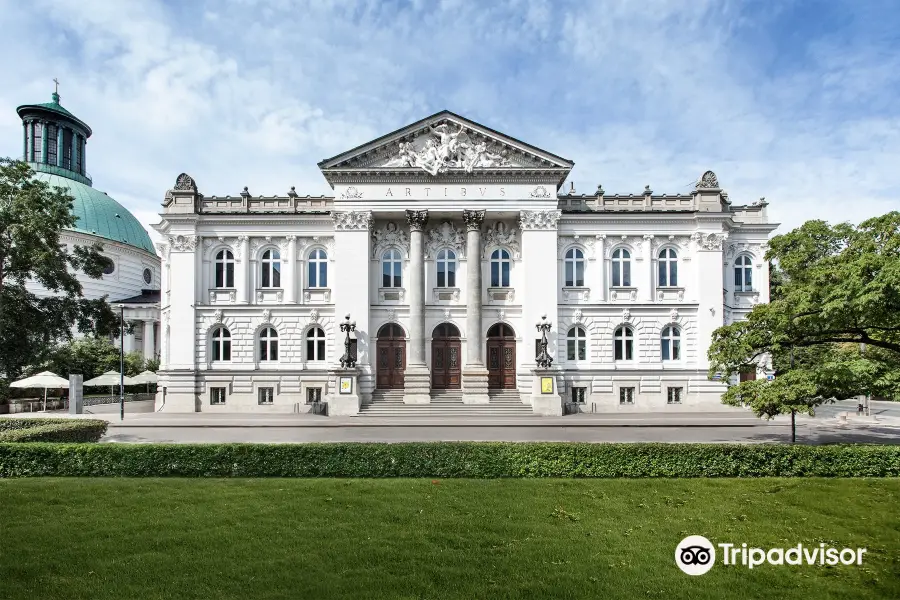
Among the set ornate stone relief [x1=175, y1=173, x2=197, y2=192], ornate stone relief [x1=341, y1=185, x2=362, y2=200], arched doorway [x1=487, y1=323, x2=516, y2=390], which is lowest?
arched doorway [x1=487, y1=323, x2=516, y2=390]

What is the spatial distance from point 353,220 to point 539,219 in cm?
1277

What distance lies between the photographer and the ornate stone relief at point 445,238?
39.4m

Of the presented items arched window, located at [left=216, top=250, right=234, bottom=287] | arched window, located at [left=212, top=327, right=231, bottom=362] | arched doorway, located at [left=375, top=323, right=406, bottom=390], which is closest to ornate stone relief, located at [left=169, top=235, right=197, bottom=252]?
arched window, located at [left=216, top=250, right=234, bottom=287]

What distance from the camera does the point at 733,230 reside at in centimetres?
4041

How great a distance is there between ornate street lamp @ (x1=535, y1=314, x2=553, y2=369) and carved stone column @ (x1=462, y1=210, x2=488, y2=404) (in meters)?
3.69

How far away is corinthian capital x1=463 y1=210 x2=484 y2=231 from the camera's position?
123 ft

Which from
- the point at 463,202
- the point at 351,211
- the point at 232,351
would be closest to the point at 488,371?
the point at 463,202

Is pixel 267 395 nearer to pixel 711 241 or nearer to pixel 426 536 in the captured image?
pixel 426 536

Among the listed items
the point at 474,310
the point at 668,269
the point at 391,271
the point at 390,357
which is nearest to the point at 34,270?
the point at 391,271

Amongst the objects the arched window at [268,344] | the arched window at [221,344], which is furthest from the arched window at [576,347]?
the arched window at [221,344]

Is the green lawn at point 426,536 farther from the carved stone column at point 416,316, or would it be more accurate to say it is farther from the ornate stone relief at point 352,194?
the ornate stone relief at point 352,194

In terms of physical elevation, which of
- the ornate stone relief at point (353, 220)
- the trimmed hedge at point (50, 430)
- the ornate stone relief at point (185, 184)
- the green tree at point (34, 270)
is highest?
the ornate stone relief at point (185, 184)

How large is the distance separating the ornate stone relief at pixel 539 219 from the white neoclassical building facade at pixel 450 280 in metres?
0.10

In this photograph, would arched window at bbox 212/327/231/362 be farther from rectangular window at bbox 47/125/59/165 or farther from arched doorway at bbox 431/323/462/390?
rectangular window at bbox 47/125/59/165
